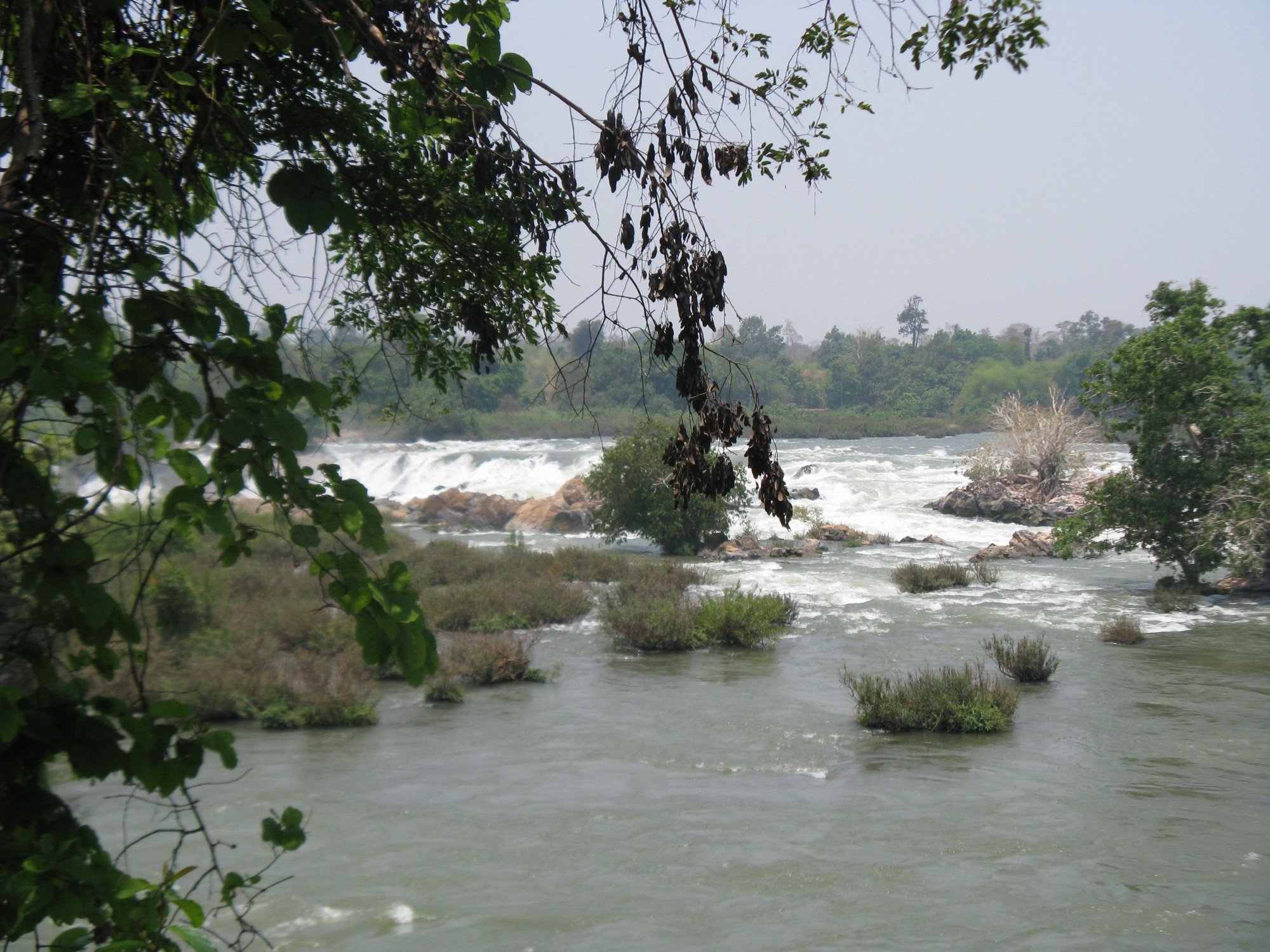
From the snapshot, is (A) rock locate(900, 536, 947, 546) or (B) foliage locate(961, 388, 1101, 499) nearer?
(A) rock locate(900, 536, 947, 546)

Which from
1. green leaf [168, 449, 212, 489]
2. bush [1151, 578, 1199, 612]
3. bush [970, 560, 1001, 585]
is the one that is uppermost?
green leaf [168, 449, 212, 489]

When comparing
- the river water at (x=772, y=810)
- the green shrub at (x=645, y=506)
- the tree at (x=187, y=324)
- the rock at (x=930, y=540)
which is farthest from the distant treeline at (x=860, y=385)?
the tree at (x=187, y=324)

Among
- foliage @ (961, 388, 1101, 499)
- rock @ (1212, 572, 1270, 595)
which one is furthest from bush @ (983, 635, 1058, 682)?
foliage @ (961, 388, 1101, 499)

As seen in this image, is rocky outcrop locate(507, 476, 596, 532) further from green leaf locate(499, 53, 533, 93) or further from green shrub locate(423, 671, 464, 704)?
green leaf locate(499, 53, 533, 93)

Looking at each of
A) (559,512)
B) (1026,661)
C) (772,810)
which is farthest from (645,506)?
(772,810)

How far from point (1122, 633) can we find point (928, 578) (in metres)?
5.27

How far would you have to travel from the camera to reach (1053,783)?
891cm

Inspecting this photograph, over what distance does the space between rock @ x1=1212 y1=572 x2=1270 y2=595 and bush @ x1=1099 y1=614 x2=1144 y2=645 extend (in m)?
3.83

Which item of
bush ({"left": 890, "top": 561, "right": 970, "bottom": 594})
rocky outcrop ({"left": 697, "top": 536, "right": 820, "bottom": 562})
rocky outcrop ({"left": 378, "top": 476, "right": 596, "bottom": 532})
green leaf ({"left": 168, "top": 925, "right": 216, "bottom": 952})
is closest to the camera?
green leaf ({"left": 168, "top": 925, "right": 216, "bottom": 952})

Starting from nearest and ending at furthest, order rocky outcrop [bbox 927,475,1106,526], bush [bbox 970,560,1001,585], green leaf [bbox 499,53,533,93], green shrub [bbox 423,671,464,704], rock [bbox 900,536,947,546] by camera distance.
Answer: green leaf [bbox 499,53,533,93] < green shrub [bbox 423,671,464,704] < bush [bbox 970,560,1001,585] < rock [bbox 900,536,947,546] < rocky outcrop [bbox 927,475,1106,526]

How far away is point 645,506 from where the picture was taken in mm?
25469

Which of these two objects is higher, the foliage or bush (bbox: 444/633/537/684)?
the foliage

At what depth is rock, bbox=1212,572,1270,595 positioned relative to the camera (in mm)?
17797

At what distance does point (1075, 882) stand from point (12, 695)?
6993 mm
